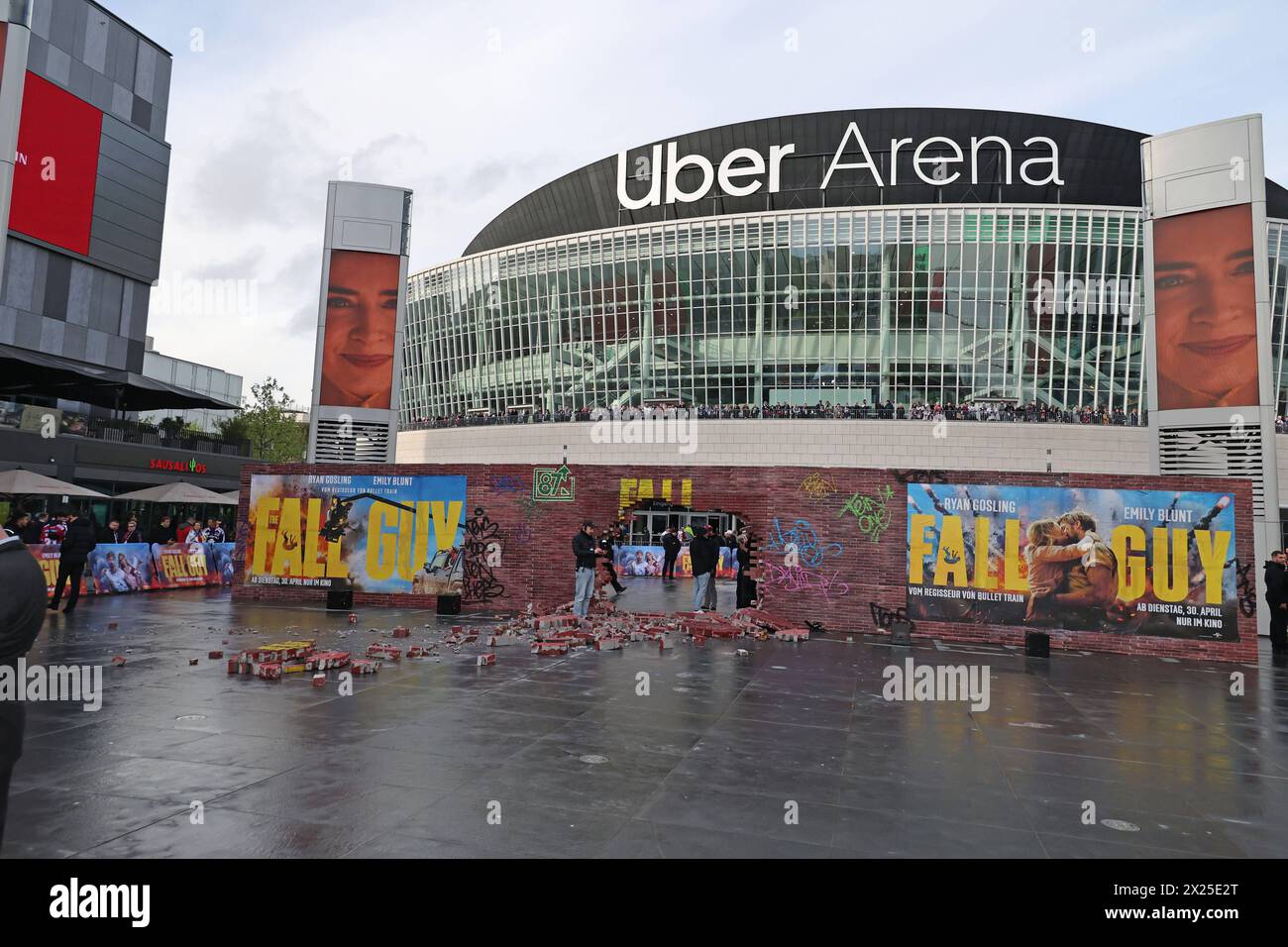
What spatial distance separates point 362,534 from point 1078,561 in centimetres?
1712

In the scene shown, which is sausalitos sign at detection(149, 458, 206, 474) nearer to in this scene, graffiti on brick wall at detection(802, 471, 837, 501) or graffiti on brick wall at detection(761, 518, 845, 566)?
graffiti on brick wall at detection(761, 518, 845, 566)

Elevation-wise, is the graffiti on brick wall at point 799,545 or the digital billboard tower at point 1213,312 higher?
the digital billboard tower at point 1213,312

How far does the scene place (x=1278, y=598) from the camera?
1689cm

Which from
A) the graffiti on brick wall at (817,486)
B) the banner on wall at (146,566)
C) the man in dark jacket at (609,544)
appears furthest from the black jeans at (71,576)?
the graffiti on brick wall at (817,486)

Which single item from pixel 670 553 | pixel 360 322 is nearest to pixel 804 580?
pixel 670 553

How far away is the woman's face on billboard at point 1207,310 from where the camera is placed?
19422mm

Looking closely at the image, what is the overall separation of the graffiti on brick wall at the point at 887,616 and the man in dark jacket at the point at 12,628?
16.1 meters

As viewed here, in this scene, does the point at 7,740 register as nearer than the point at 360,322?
Yes

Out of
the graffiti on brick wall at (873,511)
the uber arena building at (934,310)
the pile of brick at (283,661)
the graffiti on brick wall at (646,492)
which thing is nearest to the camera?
the pile of brick at (283,661)

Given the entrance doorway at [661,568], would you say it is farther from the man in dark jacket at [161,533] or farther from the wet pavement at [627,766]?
the man in dark jacket at [161,533]

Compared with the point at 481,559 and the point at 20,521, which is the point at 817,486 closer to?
the point at 481,559
